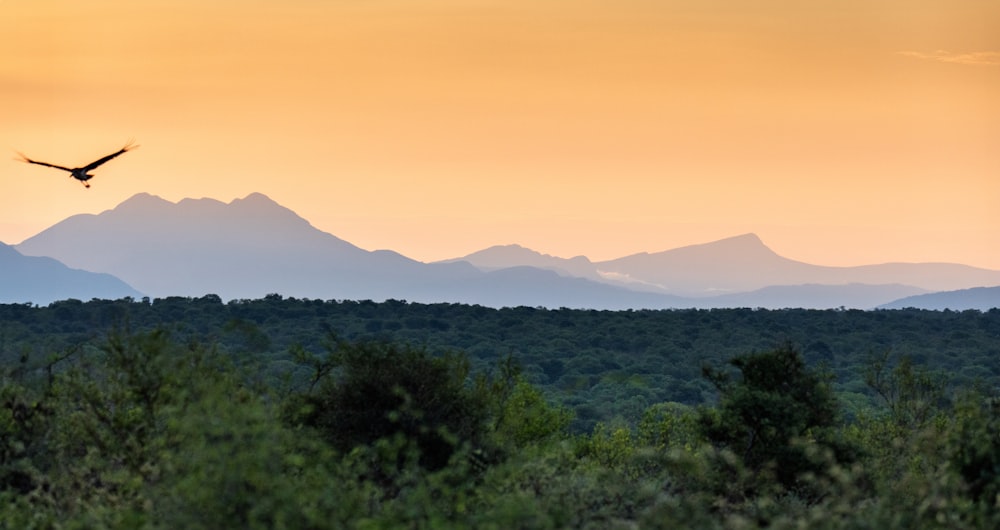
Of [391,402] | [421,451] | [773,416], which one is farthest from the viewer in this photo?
[773,416]

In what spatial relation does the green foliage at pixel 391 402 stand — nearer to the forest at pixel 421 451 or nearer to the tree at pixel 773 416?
the forest at pixel 421 451

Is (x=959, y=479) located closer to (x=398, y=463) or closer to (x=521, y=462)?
(x=521, y=462)

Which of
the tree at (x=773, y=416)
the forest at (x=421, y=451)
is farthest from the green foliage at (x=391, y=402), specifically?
the tree at (x=773, y=416)

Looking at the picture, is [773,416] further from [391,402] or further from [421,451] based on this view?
[421,451]

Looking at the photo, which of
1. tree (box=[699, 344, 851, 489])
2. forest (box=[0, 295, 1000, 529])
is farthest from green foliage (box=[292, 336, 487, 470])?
tree (box=[699, 344, 851, 489])

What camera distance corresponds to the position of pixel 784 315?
159 metres

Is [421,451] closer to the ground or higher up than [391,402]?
closer to the ground

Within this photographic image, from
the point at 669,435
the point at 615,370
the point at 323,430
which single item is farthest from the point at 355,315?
the point at 323,430

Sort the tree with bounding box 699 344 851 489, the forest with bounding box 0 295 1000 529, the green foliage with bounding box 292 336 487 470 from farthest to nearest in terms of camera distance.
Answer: the tree with bounding box 699 344 851 489
the green foliage with bounding box 292 336 487 470
the forest with bounding box 0 295 1000 529

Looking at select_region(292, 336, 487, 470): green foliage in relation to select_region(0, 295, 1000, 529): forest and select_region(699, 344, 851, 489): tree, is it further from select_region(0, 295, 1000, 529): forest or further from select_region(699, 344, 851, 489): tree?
select_region(699, 344, 851, 489): tree

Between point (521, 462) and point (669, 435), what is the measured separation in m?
35.1

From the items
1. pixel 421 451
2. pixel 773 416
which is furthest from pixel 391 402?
pixel 773 416

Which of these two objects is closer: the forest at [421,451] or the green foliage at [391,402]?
the forest at [421,451]

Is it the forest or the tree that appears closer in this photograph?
the forest
